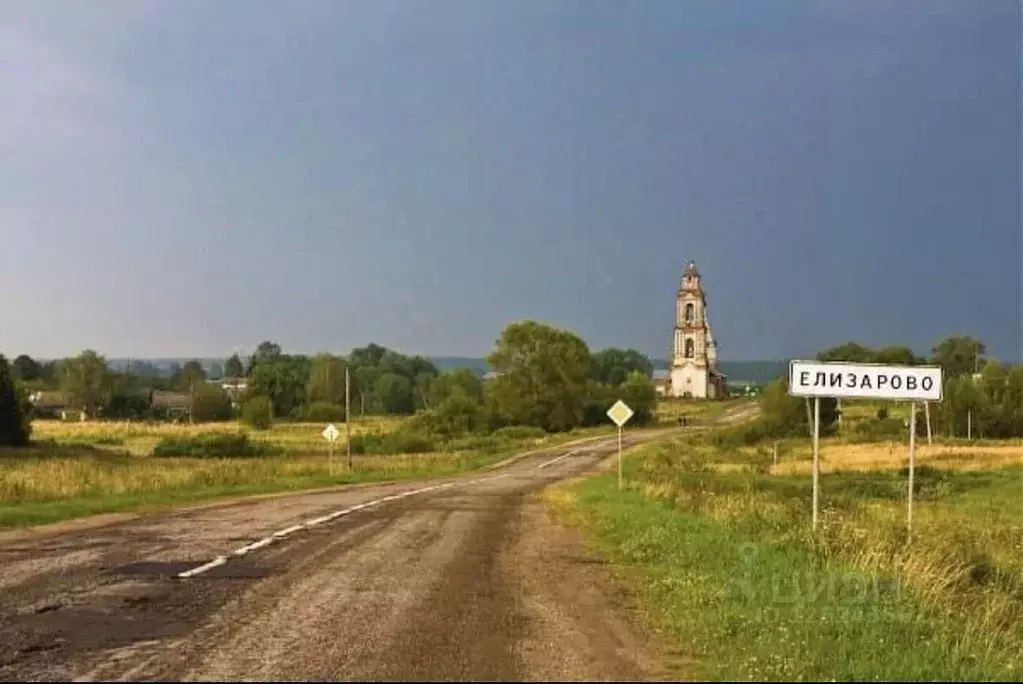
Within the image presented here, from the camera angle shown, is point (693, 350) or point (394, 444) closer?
point (394, 444)

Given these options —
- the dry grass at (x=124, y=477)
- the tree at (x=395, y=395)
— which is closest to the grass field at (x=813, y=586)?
the dry grass at (x=124, y=477)

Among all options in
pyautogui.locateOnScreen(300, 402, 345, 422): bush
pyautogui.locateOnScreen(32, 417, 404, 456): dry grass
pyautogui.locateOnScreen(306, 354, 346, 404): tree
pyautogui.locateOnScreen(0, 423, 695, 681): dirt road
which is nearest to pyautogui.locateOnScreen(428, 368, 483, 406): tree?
pyautogui.locateOnScreen(300, 402, 345, 422): bush

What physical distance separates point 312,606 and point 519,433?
88894 millimetres

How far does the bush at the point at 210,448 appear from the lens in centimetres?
6769

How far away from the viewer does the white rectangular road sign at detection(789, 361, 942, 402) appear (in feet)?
52.4

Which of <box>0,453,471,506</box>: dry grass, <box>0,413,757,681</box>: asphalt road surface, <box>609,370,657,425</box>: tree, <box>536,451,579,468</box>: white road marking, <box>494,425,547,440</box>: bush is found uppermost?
<box>609,370,657,425</box>: tree

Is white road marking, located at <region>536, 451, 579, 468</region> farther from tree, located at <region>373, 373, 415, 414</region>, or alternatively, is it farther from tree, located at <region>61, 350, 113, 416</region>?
tree, located at <region>373, 373, 415, 414</region>

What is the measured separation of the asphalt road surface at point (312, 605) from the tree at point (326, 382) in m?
133

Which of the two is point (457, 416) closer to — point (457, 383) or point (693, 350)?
point (457, 383)

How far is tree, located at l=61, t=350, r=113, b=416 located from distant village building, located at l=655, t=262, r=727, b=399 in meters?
71.5

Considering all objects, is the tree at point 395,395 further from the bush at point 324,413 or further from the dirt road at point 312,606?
the dirt road at point 312,606

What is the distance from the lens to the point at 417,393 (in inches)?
6737

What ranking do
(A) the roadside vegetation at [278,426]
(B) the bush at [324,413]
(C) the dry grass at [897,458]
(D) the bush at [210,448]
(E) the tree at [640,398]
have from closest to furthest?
(A) the roadside vegetation at [278,426] < (C) the dry grass at [897,458] < (D) the bush at [210,448] < (E) the tree at [640,398] < (B) the bush at [324,413]

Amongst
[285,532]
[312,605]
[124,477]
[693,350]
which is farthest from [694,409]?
[312,605]
